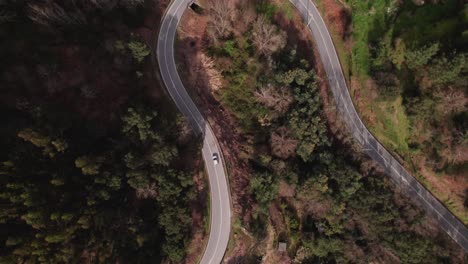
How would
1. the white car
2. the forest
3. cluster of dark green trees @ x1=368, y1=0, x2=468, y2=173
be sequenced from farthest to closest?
the white car
cluster of dark green trees @ x1=368, y1=0, x2=468, y2=173
the forest

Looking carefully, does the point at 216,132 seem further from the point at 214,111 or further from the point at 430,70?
the point at 430,70

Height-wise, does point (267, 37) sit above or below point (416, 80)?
below

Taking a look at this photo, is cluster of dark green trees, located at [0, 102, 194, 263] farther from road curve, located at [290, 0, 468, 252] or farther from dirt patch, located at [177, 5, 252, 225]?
road curve, located at [290, 0, 468, 252]

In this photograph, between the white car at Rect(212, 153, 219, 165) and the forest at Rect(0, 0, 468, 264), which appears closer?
the forest at Rect(0, 0, 468, 264)

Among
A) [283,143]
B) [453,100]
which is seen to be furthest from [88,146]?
[453,100]

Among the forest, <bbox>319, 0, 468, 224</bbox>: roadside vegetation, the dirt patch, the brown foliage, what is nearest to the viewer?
the forest

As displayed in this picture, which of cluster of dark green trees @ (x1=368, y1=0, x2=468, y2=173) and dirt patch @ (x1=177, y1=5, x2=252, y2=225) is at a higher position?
cluster of dark green trees @ (x1=368, y1=0, x2=468, y2=173)

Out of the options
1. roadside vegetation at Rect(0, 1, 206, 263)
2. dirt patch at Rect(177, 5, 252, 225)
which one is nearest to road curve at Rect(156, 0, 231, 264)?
dirt patch at Rect(177, 5, 252, 225)
